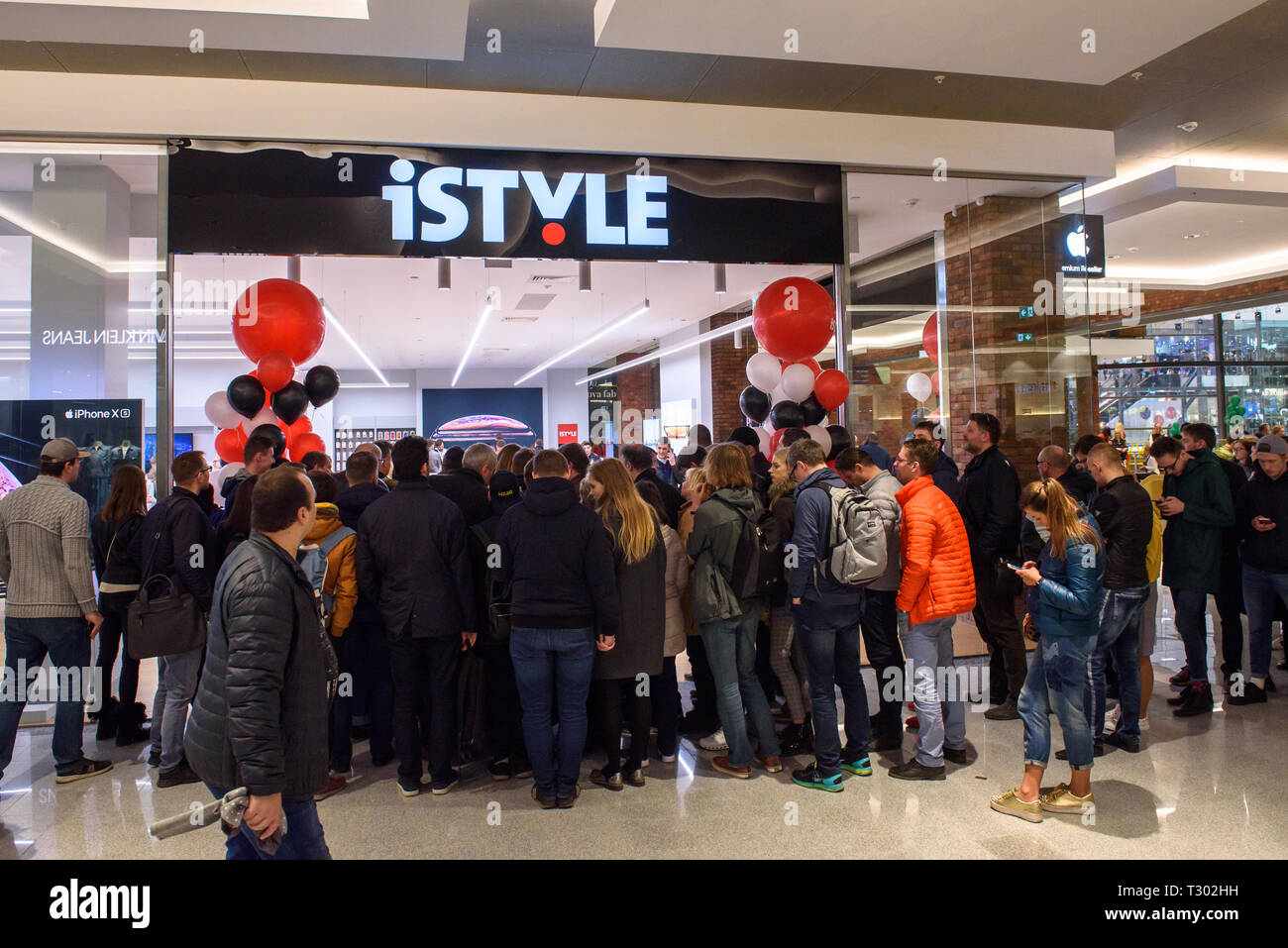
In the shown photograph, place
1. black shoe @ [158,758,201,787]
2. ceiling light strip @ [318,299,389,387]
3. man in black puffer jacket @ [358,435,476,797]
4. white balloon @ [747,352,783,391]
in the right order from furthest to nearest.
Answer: ceiling light strip @ [318,299,389,387]
white balloon @ [747,352,783,391]
black shoe @ [158,758,201,787]
man in black puffer jacket @ [358,435,476,797]

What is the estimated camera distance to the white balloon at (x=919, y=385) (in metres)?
7.80

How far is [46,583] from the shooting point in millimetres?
3773

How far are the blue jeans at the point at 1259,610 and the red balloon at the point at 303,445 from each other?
609cm

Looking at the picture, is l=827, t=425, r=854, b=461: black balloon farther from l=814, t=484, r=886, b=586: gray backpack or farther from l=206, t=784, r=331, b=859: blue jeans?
l=206, t=784, r=331, b=859: blue jeans

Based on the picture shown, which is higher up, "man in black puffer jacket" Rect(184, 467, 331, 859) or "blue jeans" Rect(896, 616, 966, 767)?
"man in black puffer jacket" Rect(184, 467, 331, 859)

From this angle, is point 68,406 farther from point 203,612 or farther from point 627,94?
point 627,94

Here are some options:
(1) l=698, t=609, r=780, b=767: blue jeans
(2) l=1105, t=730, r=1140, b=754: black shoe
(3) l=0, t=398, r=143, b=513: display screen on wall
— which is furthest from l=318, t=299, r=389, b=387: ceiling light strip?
(2) l=1105, t=730, r=1140, b=754: black shoe

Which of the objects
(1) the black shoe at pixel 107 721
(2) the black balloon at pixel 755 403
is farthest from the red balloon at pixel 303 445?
(2) the black balloon at pixel 755 403

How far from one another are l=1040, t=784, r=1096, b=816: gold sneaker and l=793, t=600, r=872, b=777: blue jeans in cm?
83

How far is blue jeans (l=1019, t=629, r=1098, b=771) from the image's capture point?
130 inches

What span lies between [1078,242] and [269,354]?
6128 millimetres

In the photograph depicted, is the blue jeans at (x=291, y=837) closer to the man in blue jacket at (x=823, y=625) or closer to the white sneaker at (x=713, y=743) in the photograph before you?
the man in blue jacket at (x=823, y=625)

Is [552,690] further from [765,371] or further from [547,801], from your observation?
[765,371]
